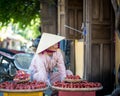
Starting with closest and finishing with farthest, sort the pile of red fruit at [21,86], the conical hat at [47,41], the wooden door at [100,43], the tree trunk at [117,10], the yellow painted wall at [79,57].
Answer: the pile of red fruit at [21,86] < the conical hat at [47,41] < the tree trunk at [117,10] < the wooden door at [100,43] < the yellow painted wall at [79,57]

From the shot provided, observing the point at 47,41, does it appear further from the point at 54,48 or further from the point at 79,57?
the point at 79,57

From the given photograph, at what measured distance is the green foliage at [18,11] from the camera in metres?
16.4

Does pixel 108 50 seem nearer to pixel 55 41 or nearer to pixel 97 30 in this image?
pixel 97 30

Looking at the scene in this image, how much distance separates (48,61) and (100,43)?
7.15ft

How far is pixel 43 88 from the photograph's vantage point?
5.79 meters

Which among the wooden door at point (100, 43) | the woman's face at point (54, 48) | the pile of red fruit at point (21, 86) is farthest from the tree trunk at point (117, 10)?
the pile of red fruit at point (21, 86)

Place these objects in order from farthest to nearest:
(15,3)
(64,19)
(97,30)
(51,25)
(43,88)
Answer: (15,3)
(51,25)
(64,19)
(97,30)
(43,88)

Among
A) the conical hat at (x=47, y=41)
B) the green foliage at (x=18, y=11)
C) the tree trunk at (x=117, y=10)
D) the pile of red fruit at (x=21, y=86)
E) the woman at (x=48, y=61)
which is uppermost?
the green foliage at (x=18, y=11)

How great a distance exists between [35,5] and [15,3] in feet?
2.76

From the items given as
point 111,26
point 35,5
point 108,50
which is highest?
point 35,5

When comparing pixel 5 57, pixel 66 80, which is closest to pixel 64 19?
pixel 5 57

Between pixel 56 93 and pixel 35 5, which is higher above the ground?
pixel 35 5

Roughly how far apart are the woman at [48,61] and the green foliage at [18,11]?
9.37 meters

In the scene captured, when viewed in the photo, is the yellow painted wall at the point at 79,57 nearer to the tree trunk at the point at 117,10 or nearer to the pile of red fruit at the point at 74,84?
the tree trunk at the point at 117,10
